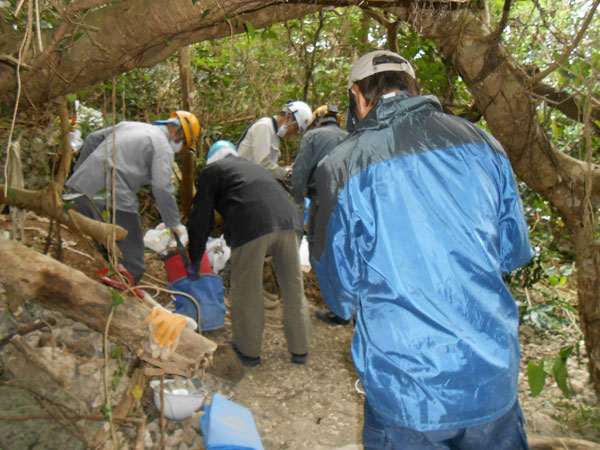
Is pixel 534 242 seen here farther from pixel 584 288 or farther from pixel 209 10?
pixel 209 10

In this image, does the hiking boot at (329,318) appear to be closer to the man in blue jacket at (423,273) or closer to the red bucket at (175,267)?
the red bucket at (175,267)

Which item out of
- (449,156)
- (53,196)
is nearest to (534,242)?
(449,156)

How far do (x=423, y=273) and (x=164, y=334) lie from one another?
4.96ft

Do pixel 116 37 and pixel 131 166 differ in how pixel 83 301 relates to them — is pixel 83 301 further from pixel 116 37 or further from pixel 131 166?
pixel 131 166

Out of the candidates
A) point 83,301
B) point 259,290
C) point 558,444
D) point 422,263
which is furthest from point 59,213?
point 558,444

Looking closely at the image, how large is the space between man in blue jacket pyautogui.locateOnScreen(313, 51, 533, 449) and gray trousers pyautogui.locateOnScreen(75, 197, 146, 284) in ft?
9.03

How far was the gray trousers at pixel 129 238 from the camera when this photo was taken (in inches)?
154

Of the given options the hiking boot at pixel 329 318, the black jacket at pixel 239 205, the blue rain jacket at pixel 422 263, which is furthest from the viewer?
the hiking boot at pixel 329 318

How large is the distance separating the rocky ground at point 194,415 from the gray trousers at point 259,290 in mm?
289

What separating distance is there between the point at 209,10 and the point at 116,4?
0.51 m

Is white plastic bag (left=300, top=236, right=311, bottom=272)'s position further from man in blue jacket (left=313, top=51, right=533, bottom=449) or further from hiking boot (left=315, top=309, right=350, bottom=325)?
man in blue jacket (left=313, top=51, right=533, bottom=449)

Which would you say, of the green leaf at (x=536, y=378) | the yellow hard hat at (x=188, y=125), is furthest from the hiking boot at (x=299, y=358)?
the green leaf at (x=536, y=378)

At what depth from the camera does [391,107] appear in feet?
5.34

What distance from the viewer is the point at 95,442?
2535 mm
